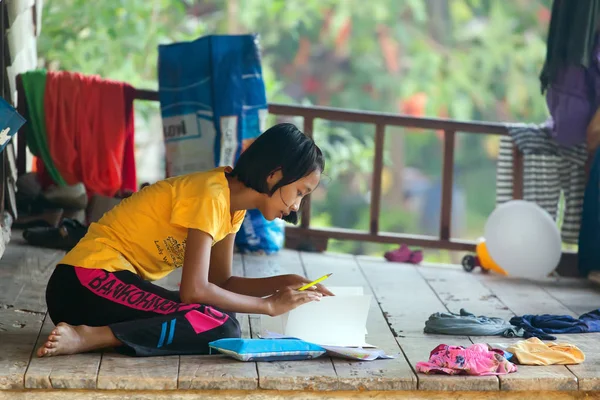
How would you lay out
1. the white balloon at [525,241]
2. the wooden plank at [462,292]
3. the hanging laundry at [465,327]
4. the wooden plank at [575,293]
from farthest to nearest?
the white balloon at [525,241] → the wooden plank at [575,293] → the wooden plank at [462,292] → the hanging laundry at [465,327]

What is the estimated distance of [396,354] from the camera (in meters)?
2.97

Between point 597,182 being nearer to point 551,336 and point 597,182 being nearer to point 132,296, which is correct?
point 551,336

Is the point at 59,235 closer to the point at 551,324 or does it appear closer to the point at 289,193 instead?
the point at 289,193

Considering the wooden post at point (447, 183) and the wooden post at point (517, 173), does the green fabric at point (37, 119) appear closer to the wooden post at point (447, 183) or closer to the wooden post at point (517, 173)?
the wooden post at point (447, 183)

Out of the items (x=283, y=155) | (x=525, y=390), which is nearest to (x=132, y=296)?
(x=283, y=155)

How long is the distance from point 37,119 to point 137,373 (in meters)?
2.54

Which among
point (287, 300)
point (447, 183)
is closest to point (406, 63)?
point (447, 183)

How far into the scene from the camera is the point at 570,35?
15.0ft

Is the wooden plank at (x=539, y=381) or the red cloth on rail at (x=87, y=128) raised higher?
the red cloth on rail at (x=87, y=128)

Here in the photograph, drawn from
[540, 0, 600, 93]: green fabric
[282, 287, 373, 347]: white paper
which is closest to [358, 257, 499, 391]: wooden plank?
[282, 287, 373, 347]: white paper

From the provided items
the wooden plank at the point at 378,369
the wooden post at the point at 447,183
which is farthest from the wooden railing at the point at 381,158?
the wooden plank at the point at 378,369

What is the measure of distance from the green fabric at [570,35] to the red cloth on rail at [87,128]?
2.16 metres

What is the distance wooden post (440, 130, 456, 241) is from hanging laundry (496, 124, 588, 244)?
34cm

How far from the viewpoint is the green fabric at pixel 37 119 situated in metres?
4.80
